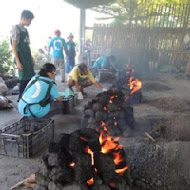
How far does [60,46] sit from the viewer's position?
372 inches

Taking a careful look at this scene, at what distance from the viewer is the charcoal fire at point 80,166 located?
2351 mm

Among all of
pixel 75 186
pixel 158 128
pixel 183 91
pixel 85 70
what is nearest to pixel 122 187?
pixel 75 186

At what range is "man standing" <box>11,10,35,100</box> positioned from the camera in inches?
200

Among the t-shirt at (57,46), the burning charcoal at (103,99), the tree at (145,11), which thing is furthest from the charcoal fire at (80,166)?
the tree at (145,11)

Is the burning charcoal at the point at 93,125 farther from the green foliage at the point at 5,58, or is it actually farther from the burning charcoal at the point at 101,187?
the green foliage at the point at 5,58

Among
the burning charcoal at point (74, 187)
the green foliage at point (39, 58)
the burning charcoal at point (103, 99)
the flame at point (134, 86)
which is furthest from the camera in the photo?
the green foliage at point (39, 58)

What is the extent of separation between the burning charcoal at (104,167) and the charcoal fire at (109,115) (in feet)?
7.37

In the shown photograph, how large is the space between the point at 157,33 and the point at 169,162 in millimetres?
12055

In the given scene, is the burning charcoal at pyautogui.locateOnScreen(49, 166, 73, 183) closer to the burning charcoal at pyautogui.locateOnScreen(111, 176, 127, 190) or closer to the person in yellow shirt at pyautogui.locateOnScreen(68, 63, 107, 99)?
the burning charcoal at pyautogui.locateOnScreen(111, 176, 127, 190)

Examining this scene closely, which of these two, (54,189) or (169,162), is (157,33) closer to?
(169,162)

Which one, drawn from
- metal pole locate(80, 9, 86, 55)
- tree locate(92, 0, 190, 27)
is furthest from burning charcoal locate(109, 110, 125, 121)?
tree locate(92, 0, 190, 27)

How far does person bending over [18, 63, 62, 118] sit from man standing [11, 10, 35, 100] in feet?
3.68

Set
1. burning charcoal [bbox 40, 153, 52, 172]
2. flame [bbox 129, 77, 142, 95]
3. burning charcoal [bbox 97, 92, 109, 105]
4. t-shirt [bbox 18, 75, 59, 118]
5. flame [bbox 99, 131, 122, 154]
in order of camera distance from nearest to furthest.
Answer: burning charcoal [bbox 40, 153, 52, 172] → flame [bbox 99, 131, 122, 154] → t-shirt [bbox 18, 75, 59, 118] → burning charcoal [bbox 97, 92, 109, 105] → flame [bbox 129, 77, 142, 95]

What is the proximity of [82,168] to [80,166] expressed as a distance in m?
0.03
